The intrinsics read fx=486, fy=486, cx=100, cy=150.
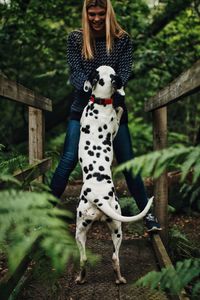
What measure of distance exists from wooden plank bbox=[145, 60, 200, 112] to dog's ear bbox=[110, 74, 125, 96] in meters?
0.39

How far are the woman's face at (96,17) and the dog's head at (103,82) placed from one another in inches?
16.8

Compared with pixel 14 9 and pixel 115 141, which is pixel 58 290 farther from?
pixel 14 9

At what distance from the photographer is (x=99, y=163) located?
4004mm

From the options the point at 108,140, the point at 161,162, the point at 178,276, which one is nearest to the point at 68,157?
the point at 108,140

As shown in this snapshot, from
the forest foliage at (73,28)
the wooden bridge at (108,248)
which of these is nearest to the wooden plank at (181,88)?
the wooden bridge at (108,248)

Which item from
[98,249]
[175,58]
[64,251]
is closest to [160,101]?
[98,249]

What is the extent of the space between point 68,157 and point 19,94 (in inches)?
32.8

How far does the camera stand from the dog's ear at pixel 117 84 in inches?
172

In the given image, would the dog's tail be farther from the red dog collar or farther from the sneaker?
the sneaker

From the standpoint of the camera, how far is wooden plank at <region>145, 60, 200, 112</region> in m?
2.81

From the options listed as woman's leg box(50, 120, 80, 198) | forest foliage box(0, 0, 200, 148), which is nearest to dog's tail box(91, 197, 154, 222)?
woman's leg box(50, 120, 80, 198)

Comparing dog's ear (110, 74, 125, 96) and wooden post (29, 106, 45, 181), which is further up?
dog's ear (110, 74, 125, 96)

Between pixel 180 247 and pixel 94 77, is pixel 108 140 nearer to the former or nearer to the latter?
pixel 94 77

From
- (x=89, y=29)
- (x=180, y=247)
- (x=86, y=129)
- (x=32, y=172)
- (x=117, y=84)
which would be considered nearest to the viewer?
(x=32, y=172)
